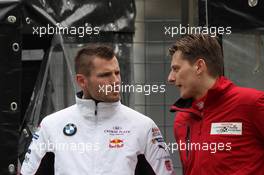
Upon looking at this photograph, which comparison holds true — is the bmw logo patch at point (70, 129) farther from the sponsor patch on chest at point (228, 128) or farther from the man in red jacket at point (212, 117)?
the sponsor patch on chest at point (228, 128)

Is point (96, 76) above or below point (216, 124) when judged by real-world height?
above

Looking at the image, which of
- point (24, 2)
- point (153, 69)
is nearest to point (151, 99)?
point (153, 69)

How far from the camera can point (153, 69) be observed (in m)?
3.77

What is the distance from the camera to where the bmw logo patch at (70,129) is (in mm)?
3041

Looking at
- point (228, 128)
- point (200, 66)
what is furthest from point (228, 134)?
point (200, 66)

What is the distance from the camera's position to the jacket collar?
2.74m

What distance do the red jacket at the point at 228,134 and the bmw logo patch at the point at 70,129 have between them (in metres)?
0.62

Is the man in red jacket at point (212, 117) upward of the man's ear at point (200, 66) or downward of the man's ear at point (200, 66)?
downward

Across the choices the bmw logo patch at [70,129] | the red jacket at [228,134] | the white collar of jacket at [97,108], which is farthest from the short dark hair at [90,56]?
the red jacket at [228,134]

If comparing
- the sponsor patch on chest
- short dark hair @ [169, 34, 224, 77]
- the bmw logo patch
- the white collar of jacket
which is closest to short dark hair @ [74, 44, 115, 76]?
the white collar of jacket

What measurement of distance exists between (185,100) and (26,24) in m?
1.32

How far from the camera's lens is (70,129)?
3047 millimetres

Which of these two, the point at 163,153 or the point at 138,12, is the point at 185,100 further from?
the point at 138,12

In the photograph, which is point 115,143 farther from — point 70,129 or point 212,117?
point 212,117
